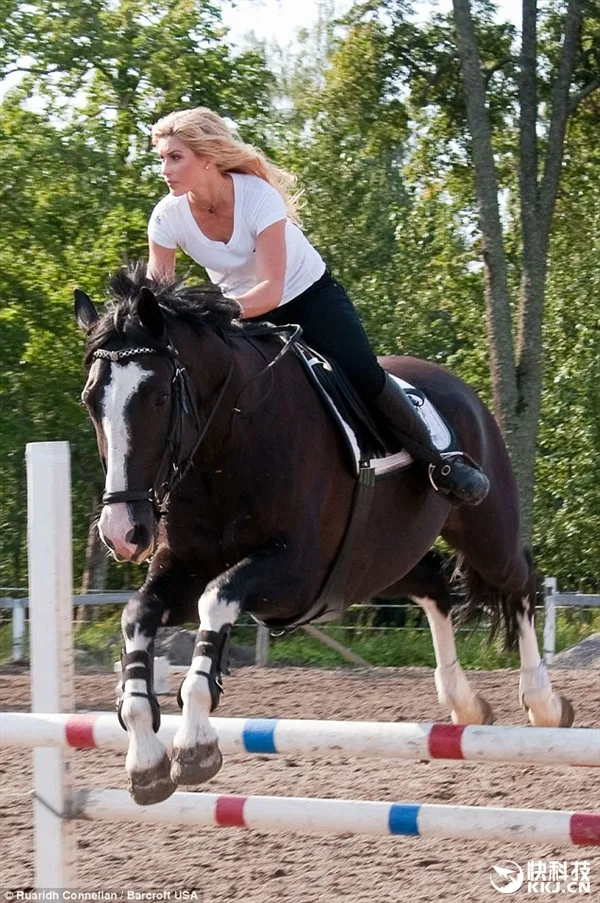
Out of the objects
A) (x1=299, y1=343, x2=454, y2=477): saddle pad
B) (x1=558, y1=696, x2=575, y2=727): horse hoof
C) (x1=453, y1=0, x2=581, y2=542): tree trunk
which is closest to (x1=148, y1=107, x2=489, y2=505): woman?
(x1=299, y1=343, x2=454, y2=477): saddle pad

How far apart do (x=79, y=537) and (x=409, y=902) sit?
746 inches

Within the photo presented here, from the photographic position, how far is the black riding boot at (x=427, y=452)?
15.6 ft

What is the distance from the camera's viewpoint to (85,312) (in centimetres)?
410

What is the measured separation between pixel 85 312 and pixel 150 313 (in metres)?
0.35

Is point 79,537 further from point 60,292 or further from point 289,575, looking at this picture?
point 289,575

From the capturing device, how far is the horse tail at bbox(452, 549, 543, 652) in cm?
610

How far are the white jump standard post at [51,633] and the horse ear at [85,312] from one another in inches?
15.3

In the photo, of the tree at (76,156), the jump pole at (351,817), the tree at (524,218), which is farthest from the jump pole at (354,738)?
the tree at (76,156)

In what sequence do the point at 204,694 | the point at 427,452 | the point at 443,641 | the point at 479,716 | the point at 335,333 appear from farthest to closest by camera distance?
the point at 443,641
the point at 479,716
the point at 427,452
the point at 335,333
the point at 204,694

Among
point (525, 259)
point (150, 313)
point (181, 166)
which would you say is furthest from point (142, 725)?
point (525, 259)

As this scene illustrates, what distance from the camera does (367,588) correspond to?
15.7 ft

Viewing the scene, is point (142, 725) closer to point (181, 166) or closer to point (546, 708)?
point (181, 166)

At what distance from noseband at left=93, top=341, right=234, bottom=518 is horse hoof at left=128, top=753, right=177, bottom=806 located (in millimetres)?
730

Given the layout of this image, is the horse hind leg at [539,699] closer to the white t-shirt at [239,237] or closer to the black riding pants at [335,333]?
the black riding pants at [335,333]
